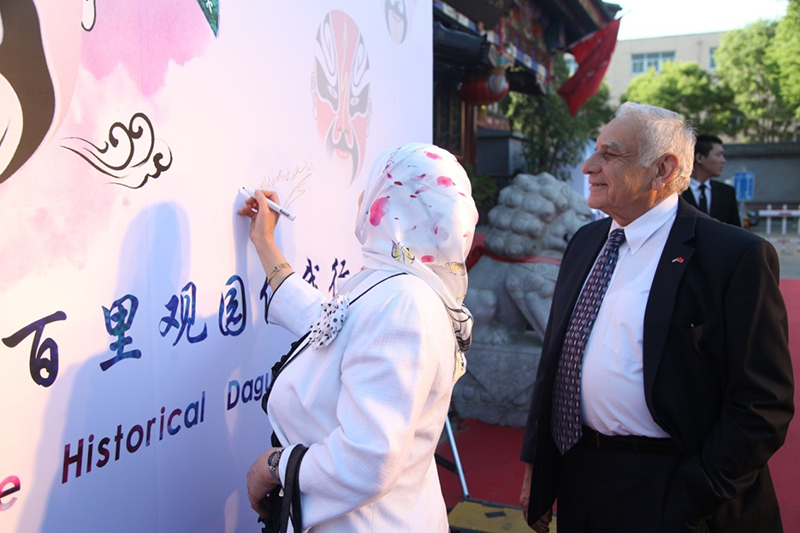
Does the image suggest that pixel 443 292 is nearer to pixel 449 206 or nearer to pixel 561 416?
pixel 449 206

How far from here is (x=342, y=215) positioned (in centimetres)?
203

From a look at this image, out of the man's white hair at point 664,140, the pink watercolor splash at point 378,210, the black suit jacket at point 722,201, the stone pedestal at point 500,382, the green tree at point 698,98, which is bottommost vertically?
the stone pedestal at point 500,382

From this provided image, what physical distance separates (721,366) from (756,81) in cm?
2826

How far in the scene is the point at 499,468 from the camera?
361 centimetres

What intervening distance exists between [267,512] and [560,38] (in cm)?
1082

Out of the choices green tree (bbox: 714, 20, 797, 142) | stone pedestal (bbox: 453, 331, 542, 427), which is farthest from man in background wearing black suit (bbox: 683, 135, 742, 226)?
green tree (bbox: 714, 20, 797, 142)

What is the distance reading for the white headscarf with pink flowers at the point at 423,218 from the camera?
3.98 ft

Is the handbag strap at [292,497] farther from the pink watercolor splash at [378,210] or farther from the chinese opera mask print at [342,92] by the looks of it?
the chinese opera mask print at [342,92]

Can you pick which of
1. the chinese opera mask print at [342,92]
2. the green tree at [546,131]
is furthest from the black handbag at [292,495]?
the green tree at [546,131]

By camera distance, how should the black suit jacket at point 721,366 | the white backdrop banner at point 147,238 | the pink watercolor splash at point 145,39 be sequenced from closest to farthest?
1. the white backdrop banner at point 147,238
2. the pink watercolor splash at point 145,39
3. the black suit jacket at point 721,366

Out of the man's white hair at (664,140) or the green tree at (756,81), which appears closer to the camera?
the man's white hair at (664,140)

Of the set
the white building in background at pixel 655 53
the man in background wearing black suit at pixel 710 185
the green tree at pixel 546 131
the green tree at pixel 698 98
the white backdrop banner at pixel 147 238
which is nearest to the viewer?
the white backdrop banner at pixel 147 238
